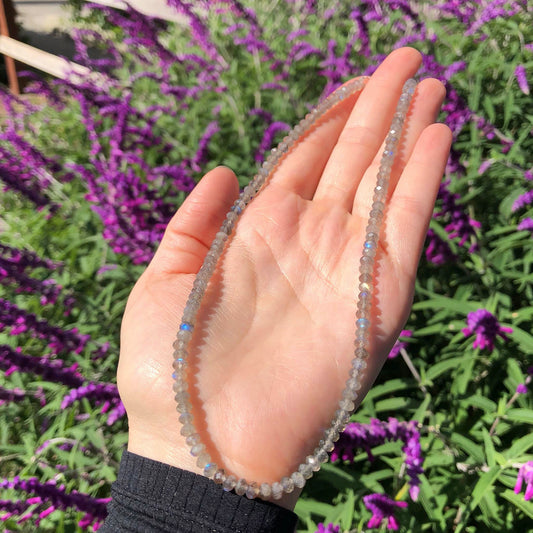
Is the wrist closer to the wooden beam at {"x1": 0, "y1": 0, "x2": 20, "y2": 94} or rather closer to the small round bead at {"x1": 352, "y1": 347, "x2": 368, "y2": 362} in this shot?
the small round bead at {"x1": 352, "y1": 347, "x2": 368, "y2": 362}

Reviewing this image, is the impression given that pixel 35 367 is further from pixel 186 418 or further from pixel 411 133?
pixel 411 133

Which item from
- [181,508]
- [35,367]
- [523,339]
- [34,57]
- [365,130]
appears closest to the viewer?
[181,508]

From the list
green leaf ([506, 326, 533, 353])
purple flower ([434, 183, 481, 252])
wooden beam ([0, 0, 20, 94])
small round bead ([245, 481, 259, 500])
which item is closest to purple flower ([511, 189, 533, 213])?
purple flower ([434, 183, 481, 252])

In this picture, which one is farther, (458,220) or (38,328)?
(458,220)

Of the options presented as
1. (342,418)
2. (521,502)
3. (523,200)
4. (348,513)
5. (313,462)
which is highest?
(523,200)

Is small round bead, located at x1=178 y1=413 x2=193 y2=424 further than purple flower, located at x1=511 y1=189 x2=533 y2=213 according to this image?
No

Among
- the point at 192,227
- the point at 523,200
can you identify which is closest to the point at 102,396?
the point at 192,227

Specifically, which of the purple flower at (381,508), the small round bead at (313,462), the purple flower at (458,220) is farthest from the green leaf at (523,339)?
the small round bead at (313,462)

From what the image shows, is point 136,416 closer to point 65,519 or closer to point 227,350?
point 227,350
